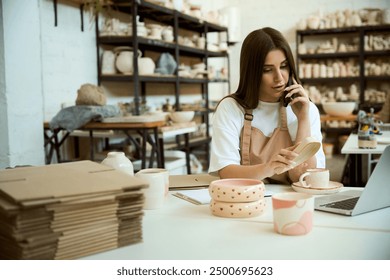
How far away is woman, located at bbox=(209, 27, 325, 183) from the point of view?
1.91 metres

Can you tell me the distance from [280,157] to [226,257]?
0.61 metres

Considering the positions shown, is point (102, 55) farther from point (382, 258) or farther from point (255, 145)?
point (382, 258)

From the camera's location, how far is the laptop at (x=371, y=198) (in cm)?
123

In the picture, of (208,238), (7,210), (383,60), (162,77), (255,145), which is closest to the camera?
(7,210)

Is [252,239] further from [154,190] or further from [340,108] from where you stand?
[340,108]

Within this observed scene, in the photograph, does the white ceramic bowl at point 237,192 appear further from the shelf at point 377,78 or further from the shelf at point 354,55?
the shelf at point 377,78

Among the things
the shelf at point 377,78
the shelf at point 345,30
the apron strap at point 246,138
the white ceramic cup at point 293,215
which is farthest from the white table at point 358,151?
the shelf at point 345,30

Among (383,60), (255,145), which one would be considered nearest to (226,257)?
(255,145)

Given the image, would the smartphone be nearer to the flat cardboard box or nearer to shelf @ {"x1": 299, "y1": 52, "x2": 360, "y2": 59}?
the flat cardboard box

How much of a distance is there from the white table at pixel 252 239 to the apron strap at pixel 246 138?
617 millimetres

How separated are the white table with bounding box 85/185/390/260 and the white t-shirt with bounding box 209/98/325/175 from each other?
0.57 metres

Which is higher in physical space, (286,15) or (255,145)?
(286,15)
